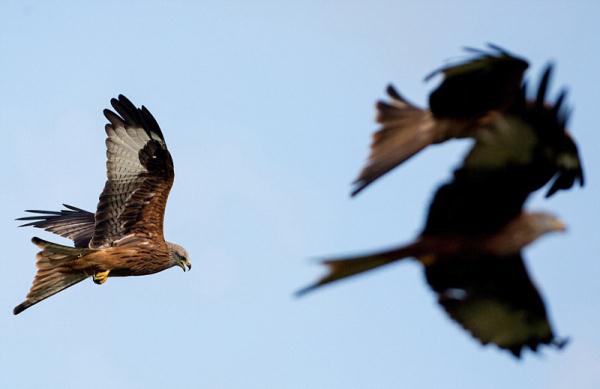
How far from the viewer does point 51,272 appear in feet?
34.6

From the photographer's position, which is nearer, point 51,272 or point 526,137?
point 526,137

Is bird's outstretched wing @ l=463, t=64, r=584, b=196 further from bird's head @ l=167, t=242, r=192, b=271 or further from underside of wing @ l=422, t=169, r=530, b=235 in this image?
bird's head @ l=167, t=242, r=192, b=271

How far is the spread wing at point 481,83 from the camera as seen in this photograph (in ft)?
25.0

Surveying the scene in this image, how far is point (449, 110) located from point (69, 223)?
17.2 ft

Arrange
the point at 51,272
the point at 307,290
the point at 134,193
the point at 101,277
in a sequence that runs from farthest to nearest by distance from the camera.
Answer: the point at 134,193 → the point at 101,277 → the point at 51,272 → the point at 307,290

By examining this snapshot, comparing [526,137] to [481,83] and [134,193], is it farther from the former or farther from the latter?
[134,193]

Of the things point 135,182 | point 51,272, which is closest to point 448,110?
point 135,182

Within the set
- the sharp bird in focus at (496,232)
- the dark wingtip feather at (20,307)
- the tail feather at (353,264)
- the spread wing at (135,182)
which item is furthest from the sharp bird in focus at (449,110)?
the dark wingtip feather at (20,307)

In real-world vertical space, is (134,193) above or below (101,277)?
above

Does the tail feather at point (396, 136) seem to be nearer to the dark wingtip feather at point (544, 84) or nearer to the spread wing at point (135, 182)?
the dark wingtip feather at point (544, 84)

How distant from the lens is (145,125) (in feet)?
36.0

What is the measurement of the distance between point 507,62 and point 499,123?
1.18 meters

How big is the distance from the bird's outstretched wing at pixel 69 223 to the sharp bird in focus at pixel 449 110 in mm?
4275

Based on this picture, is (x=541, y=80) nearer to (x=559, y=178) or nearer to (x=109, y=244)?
(x=559, y=178)
